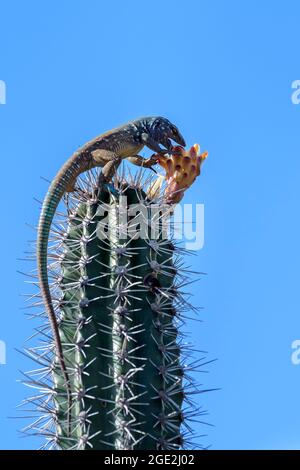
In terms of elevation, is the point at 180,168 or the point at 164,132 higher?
the point at 164,132

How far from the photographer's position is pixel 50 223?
13.9m

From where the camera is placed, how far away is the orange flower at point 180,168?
14.6m

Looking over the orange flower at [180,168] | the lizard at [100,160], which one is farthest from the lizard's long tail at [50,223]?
the orange flower at [180,168]

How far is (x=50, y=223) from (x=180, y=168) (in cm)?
157

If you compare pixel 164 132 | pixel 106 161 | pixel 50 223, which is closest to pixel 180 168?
pixel 164 132

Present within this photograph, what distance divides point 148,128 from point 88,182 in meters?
1.13

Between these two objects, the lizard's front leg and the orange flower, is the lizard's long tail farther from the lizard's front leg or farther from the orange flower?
the orange flower

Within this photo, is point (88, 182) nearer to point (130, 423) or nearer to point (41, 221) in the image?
point (41, 221)

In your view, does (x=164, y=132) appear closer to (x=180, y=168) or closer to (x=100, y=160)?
(x=180, y=168)

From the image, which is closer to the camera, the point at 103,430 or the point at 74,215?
the point at 103,430

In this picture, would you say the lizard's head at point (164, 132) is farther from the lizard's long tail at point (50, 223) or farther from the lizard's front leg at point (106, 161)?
the lizard's long tail at point (50, 223)

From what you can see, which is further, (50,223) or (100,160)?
(100,160)
